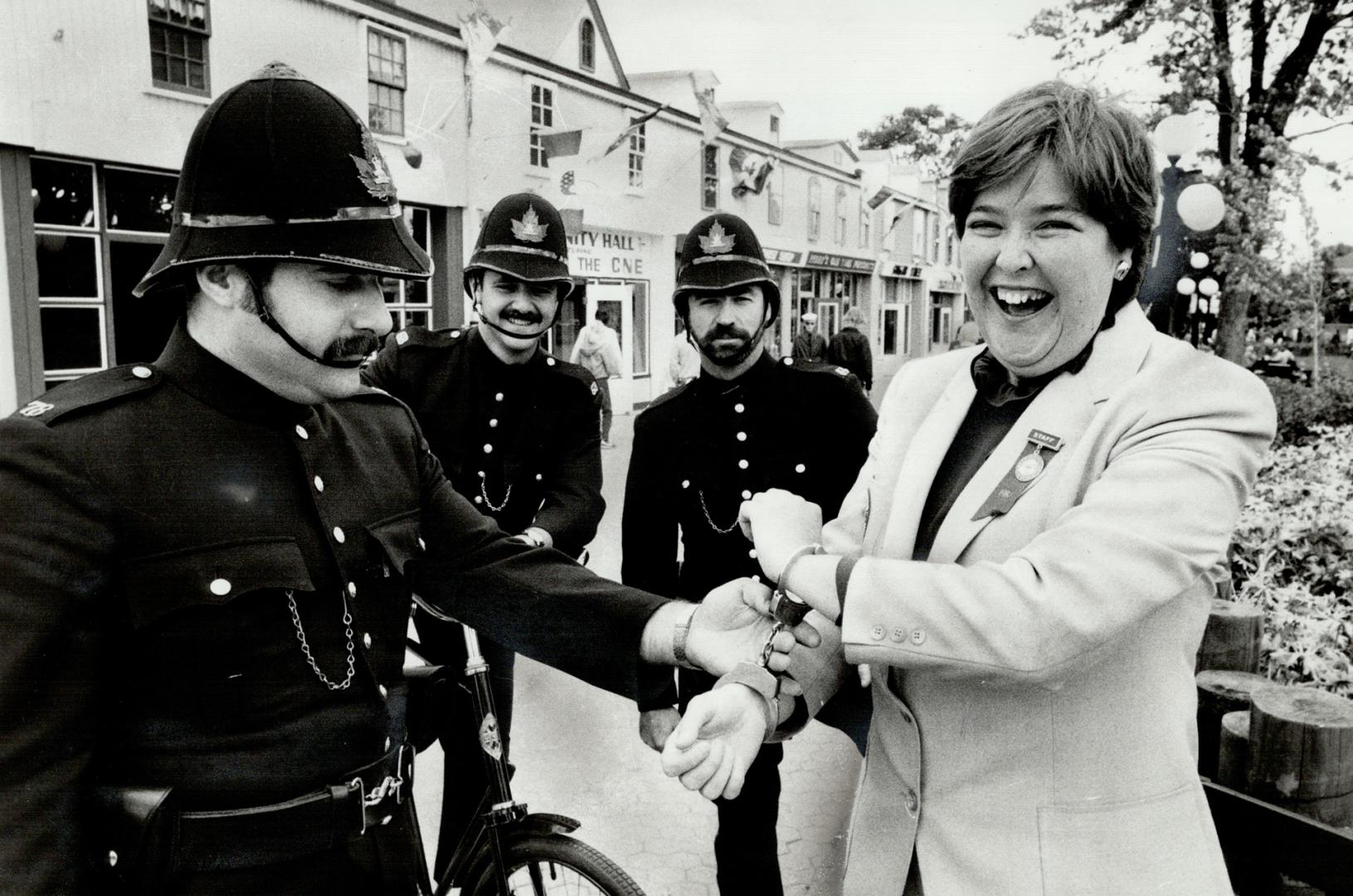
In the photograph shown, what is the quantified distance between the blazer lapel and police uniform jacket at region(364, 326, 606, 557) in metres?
2.21

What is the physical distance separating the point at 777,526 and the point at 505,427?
2219 mm

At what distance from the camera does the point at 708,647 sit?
2.07 m

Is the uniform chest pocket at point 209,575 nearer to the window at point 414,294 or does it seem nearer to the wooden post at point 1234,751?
the wooden post at point 1234,751

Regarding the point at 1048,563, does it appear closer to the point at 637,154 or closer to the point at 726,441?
the point at 726,441

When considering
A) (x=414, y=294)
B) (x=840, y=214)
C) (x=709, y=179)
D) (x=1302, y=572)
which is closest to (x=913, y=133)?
(x=840, y=214)

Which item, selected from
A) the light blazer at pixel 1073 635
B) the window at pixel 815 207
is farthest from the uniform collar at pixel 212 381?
the window at pixel 815 207

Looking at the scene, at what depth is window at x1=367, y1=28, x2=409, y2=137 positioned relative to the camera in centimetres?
1348

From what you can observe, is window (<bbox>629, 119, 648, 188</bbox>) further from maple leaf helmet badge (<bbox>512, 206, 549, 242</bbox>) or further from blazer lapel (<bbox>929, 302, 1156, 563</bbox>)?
blazer lapel (<bbox>929, 302, 1156, 563</bbox>)

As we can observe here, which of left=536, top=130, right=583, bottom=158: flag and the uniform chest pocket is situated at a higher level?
left=536, top=130, right=583, bottom=158: flag

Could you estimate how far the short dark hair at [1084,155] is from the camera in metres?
1.56

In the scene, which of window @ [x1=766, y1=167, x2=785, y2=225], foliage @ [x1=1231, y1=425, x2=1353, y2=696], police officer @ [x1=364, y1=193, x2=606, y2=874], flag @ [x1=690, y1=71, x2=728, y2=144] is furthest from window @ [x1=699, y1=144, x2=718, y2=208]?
police officer @ [x1=364, y1=193, x2=606, y2=874]

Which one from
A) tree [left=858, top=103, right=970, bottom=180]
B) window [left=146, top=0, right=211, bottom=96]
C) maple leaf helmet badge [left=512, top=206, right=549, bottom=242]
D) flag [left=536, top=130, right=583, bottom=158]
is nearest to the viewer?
maple leaf helmet badge [left=512, top=206, right=549, bottom=242]

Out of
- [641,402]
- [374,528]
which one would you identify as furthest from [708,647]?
[641,402]

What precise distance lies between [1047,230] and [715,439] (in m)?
1.91
